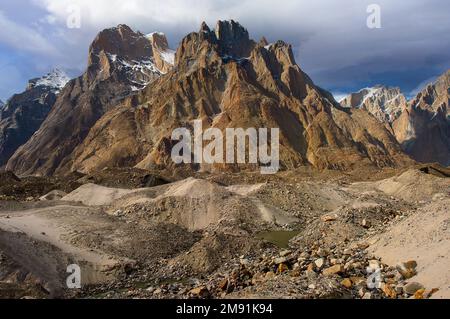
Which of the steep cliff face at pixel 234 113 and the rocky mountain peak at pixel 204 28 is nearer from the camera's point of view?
the steep cliff face at pixel 234 113

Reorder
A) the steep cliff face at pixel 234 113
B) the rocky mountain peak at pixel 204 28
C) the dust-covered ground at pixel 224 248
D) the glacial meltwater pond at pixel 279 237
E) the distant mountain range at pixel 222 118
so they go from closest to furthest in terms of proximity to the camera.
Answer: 1. the dust-covered ground at pixel 224 248
2. the glacial meltwater pond at pixel 279 237
3. the steep cliff face at pixel 234 113
4. the distant mountain range at pixel 222 118
5. the rocky mountain peak at pixel 204 28

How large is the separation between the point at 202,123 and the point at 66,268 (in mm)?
109721

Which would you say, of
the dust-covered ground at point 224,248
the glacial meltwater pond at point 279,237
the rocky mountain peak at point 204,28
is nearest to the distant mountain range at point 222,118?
the rocky mountain peak at point 204,28

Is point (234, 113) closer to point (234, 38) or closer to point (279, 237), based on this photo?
point (234, 38)

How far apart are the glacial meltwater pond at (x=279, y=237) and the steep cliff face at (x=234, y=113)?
255 feet

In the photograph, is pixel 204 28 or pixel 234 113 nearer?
pixel 234 113

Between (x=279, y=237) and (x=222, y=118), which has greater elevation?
(x=222, y=118)

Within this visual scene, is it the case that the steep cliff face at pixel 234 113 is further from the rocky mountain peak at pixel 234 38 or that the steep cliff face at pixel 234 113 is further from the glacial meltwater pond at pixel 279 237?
the glacial meltwater pond at pixel 279 237

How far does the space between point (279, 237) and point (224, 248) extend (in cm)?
927

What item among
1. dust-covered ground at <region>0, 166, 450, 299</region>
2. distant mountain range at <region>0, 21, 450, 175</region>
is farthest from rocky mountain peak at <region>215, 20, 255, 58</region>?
dust-covered ground at <region>0, 166, 450, 299</region>

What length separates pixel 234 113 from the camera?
13412 cm

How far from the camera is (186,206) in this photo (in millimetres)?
40625

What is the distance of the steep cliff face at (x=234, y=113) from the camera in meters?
133

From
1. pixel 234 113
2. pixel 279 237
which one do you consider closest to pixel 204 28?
pixel 234 113
